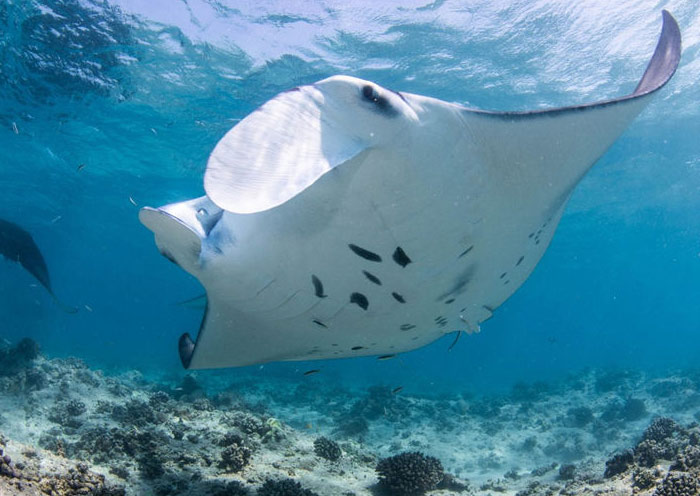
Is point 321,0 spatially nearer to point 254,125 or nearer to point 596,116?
point 596,116

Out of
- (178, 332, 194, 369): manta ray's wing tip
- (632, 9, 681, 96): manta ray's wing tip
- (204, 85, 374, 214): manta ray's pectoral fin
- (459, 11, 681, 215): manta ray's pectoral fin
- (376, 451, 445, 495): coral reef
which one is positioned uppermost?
(632, 9, 681, 96): manta ray's wing tip

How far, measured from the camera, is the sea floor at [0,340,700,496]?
14.2ft

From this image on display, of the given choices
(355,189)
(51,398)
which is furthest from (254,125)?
(51,398)

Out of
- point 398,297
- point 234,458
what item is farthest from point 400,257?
point 234,458

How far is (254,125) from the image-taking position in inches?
66.6

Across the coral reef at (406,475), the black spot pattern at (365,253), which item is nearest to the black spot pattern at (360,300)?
the black spot pattern at (365,253)

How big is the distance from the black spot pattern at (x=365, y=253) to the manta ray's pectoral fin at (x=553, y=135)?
98 centimetres

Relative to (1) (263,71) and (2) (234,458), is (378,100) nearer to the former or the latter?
(2) (234,458)

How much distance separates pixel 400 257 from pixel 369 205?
0.56 metres

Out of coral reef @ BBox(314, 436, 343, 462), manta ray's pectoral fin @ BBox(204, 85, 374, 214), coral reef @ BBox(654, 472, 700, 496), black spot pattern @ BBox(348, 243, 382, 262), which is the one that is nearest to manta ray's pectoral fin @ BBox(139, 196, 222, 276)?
black spot pattern @ BBox(348, 243, 382, 262)

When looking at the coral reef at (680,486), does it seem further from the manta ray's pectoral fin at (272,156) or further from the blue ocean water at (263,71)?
the blue ocean water at (263,71)

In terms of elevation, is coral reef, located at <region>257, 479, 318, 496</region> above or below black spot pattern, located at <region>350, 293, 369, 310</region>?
below

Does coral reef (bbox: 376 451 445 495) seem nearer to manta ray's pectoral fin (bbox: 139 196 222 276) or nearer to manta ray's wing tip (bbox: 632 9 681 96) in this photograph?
manta ray's pectoral fin (bbox: 139 196 222 276)

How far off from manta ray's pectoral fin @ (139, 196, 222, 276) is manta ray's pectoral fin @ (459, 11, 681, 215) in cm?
195
